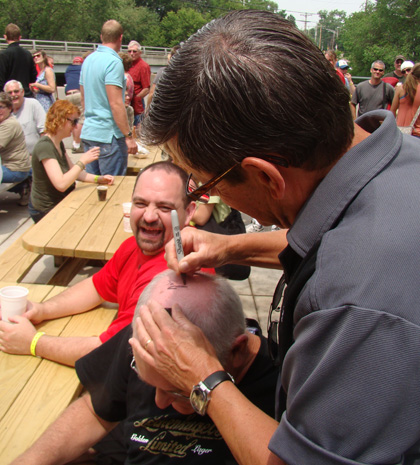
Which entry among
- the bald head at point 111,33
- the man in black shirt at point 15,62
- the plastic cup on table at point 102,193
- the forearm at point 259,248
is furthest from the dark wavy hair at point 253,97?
the man in black shirt at point 15,62

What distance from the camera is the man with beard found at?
1.93 m

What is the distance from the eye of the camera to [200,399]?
3.34 ft

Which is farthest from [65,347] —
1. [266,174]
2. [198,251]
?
[266,174]

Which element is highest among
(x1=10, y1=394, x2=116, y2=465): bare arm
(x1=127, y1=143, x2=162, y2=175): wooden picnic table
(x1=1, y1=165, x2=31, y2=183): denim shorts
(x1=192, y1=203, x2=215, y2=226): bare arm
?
(x1=192, y1=203, x2=215, y2=226): bare arm

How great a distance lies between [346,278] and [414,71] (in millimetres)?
6226

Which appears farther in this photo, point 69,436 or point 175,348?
point 69,436

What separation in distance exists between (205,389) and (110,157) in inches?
162

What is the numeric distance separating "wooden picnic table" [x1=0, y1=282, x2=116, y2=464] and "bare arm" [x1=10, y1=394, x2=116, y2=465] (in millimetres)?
28

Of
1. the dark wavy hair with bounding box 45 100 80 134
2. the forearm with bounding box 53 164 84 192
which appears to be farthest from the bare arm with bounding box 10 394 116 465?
the dark wavy hair with bounding box 45 100 80 134

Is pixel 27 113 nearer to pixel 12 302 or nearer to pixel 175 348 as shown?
pixel 12 302

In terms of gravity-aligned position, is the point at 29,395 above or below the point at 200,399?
→ below

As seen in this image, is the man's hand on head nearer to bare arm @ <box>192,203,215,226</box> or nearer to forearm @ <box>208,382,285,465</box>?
forearm @ <box>208,382,285,465</box>

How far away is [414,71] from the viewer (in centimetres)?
596

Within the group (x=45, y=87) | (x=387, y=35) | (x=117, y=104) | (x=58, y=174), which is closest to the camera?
(x=58, y=174)
